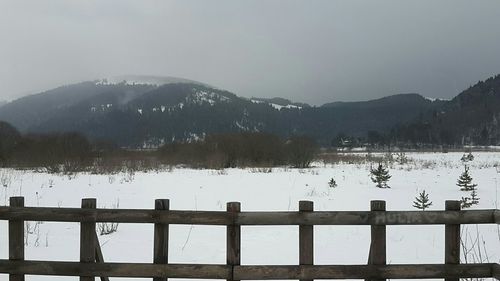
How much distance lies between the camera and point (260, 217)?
4.32 metres

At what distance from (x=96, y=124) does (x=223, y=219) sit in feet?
672

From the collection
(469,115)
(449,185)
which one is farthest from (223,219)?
(469,115)

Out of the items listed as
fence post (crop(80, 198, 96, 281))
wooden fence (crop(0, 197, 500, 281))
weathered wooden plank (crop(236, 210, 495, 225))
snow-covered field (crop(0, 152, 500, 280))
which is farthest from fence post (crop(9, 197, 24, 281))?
weathered wooden plank (crop(236, 210, 495, 225))

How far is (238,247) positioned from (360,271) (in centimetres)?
127

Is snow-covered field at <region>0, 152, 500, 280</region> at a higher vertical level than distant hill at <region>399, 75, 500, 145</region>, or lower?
lower

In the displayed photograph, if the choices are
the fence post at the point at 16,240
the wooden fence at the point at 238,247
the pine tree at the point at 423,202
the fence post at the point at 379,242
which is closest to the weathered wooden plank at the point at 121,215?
the wooden fence at the point at 238,247

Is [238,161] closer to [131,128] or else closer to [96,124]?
[131,128]

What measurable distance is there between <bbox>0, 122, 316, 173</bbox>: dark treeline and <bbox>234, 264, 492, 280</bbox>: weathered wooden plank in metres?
22.5

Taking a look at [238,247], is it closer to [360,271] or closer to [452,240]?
[360,271]

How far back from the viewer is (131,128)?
184m

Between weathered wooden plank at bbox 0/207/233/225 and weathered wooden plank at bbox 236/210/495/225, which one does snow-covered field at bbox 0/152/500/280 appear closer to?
weathered wooden plank at bbox 0/207/233/225

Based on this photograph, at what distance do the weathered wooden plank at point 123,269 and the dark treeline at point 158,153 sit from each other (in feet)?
70.7

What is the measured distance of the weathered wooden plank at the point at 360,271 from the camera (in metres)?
4.24

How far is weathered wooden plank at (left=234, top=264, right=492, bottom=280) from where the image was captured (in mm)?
4242
